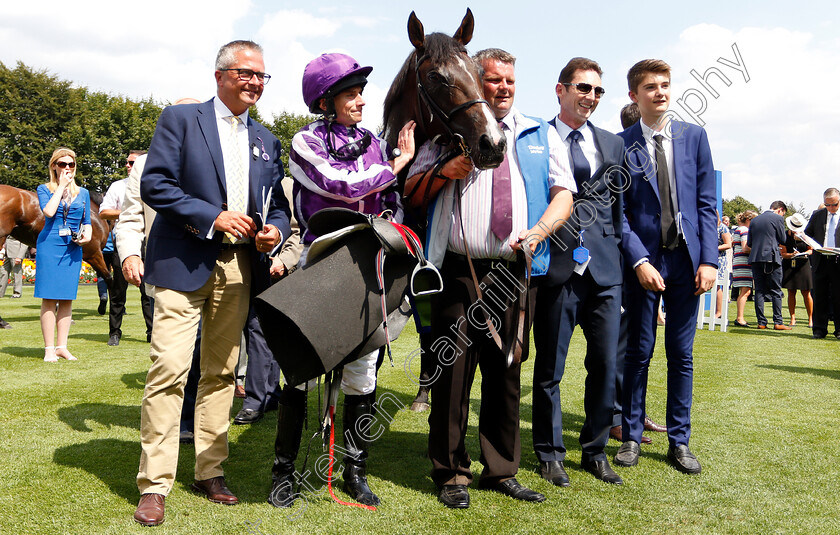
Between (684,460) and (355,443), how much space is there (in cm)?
211

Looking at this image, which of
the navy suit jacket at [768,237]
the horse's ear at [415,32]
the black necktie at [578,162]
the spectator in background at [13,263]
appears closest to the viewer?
the horse's ear at [415,32]

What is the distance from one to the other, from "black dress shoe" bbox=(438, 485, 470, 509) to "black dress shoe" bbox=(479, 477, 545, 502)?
247 millimetres

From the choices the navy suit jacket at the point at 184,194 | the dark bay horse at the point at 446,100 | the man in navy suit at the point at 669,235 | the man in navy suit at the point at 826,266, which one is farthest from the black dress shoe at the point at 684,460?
the man in navy suit at the point at 826,266

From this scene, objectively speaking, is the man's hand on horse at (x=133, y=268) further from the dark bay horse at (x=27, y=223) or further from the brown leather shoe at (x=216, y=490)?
the dark bay horse at (x=27, y=223)

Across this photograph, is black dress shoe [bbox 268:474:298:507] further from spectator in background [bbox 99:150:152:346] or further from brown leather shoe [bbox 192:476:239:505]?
spectator in background [bbox 99:150:152:346]

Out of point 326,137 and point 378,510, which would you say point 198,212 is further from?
point 378,510

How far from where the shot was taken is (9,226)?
909cm

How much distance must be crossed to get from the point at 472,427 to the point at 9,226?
799 centimetres

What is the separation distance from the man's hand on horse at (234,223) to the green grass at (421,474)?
1.44 metres

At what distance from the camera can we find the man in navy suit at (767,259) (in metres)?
12.4

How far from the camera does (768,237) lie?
1238 cm

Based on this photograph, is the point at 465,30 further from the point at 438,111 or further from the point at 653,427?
the point at 653,427

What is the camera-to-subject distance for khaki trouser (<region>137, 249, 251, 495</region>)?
3.07 metres

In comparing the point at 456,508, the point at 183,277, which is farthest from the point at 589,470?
the point at 183,277
